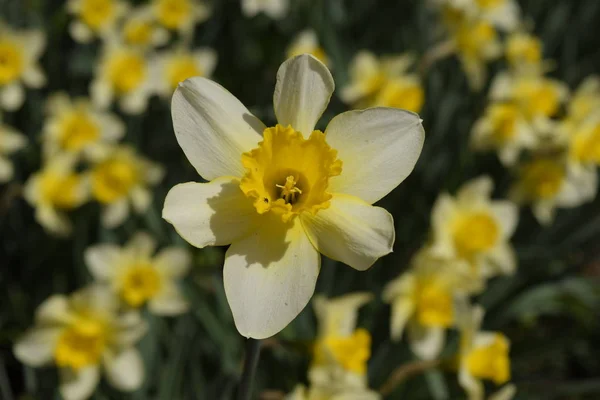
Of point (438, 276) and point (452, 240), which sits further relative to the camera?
point (452, 240)

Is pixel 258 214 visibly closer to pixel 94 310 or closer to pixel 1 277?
pixel 94 310

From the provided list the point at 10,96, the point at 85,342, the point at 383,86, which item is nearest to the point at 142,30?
the point at 10,96

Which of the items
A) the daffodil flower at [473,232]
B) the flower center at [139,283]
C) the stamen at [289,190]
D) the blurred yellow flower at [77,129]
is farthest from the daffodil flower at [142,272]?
the stamen at [289,190]

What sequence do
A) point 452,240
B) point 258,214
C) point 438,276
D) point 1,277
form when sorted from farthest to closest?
point 1,277 → point 452,240 → point 438,276 → point 258,214

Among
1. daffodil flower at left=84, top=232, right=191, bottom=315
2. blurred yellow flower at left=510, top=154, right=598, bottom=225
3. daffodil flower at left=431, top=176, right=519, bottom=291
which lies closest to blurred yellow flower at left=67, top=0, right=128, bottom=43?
daffodil flower at left=84, top=232, right=191, bottom=315

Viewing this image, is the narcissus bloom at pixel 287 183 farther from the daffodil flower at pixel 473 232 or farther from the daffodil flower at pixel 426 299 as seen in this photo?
the daffodil flower at pixel 473 232

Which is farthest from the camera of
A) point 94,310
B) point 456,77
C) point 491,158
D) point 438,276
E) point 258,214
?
point 456,77

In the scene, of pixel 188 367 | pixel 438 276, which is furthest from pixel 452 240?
pixel 188 367
